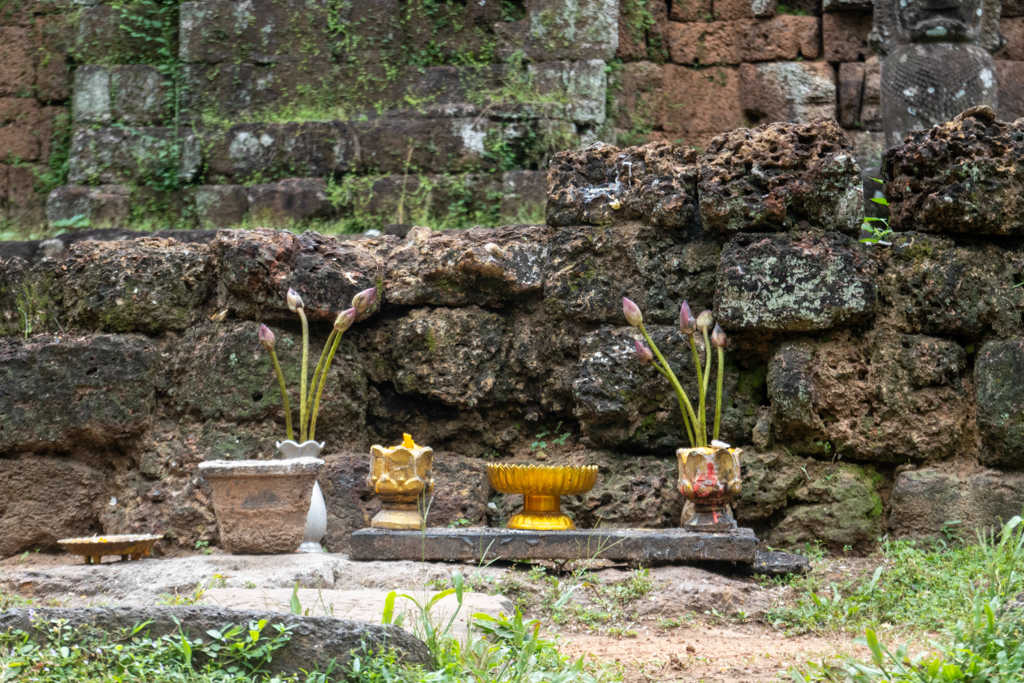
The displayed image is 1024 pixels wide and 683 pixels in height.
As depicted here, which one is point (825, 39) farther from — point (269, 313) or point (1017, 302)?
point (269, 313)

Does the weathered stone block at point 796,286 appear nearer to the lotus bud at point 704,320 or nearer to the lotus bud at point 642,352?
the lotus bud at point 704,320

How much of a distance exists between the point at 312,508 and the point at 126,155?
378 cm

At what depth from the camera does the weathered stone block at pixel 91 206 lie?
248 inches

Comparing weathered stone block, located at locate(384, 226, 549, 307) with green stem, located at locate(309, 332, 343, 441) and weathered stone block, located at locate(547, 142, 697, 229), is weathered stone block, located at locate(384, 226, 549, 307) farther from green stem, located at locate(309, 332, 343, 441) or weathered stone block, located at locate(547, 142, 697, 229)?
green stem, located at locate(309, 332, 343, 441)

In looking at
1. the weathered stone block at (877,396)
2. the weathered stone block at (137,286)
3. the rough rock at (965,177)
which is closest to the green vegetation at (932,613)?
the weathered stone block at (877,396)

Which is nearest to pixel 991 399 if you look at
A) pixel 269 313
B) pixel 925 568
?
pixel 925 568

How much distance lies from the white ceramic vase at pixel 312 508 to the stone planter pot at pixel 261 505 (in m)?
0.13

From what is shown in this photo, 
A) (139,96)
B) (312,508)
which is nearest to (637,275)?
(312,508)

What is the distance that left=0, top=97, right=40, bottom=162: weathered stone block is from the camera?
23.0 ft

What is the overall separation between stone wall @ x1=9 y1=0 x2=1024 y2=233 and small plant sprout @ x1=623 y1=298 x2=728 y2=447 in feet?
7.44

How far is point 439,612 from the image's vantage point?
2701 mm

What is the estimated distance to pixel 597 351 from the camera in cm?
411

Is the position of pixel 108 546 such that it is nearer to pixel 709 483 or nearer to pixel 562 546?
pixel 562 546

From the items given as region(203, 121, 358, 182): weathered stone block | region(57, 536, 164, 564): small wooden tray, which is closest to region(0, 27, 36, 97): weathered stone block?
region(203, 121, 358, 182): weathered stone block
